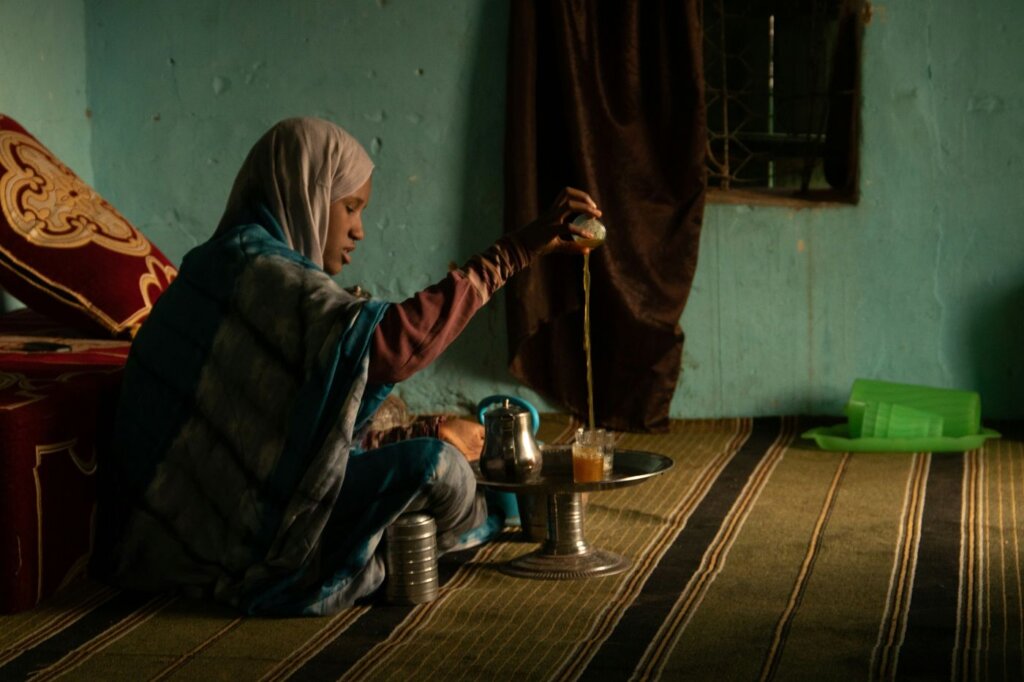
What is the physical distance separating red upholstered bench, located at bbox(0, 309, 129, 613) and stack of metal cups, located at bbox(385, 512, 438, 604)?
26.6 inches

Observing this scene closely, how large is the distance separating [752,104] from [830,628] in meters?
3.03

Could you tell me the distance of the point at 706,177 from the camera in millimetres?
4527

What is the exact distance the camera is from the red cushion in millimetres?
3205

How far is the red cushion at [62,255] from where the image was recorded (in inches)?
126

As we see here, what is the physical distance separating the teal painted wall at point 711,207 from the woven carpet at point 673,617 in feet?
3.88

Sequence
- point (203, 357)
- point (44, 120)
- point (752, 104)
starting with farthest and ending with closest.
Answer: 1. point (752, 104)
2. point (44, 120)
3. point (203, 357)

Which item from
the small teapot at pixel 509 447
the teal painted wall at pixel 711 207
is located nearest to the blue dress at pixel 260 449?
the small teapot at pixel 509 447

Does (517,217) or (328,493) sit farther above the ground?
(517,217)

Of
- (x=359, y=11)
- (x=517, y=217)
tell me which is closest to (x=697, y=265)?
(x=517, y=217)

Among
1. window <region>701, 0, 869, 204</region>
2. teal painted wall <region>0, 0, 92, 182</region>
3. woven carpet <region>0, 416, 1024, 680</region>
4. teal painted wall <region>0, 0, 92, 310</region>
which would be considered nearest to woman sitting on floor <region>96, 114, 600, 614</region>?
woven carpet <region>0, 416, 1024, 680</region>

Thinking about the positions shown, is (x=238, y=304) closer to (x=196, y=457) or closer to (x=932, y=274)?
(x=196, y=457)

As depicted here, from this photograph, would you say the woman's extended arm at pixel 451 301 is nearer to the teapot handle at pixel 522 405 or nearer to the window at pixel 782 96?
the teapot handle at pixel 522 405

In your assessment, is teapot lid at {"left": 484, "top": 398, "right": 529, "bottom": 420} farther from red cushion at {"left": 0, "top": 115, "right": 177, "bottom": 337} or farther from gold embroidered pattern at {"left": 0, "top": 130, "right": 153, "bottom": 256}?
gold embroidered pattern at {"left": 0, "top": 130, "right": 153, "bottom": 256}

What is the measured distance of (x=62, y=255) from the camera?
10.6ft
